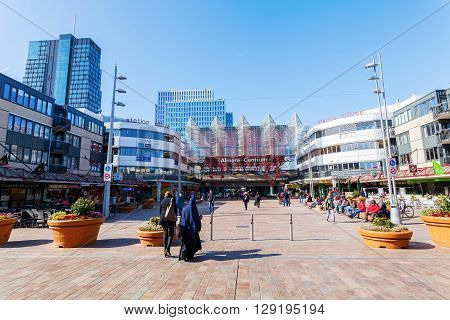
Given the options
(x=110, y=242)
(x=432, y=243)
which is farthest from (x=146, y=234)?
(x=432, y=243)

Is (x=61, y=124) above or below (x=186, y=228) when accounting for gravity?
above

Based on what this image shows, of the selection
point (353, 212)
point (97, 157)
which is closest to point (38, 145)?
point (97, 157)

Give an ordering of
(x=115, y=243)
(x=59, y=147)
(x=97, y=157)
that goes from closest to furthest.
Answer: (x=115, y=243) < (x=59, y=147) < (x=97, y=157)

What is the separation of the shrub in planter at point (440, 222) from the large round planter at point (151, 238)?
8365 millimetres

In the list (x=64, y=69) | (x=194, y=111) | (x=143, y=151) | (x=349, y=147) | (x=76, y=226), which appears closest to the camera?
(x=76, y=226)

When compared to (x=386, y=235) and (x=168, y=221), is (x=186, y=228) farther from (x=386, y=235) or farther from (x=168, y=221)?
(x=386, y=235)

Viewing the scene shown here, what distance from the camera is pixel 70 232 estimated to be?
8492 mm

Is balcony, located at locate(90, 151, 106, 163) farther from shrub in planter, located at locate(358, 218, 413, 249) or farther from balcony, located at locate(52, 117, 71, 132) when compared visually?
shrub in planter, located at locate(358, 218, 413, 249)

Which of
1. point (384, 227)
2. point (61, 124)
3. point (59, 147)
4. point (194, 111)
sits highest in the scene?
point (194, 111)

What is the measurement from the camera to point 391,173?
13.2m

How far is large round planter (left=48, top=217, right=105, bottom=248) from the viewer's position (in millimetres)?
8445

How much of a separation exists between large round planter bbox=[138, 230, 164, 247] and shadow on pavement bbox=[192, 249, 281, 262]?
1.78 meters

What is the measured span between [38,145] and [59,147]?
9.25ft
